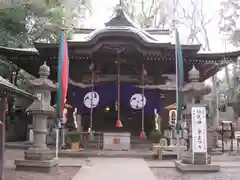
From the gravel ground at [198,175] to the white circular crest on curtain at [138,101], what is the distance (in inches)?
199

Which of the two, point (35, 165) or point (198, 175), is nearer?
point (198, 175)

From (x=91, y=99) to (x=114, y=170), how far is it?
17.7ft

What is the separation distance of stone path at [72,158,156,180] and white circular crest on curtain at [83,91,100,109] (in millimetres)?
3647

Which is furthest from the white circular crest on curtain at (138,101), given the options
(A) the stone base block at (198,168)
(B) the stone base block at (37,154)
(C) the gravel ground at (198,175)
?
(B) the stone base block at (37,154)

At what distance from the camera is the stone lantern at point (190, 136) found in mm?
7664

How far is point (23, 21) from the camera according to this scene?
15.0m

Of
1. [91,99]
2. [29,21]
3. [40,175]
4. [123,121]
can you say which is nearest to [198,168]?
[40,175]

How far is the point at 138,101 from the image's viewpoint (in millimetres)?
13086

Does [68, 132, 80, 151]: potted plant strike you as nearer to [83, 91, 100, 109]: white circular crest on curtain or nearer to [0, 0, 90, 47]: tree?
[83, 91, 100, 109]: white circular crest on curtain

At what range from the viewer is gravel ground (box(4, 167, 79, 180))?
682 cm

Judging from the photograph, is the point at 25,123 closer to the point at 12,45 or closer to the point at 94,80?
the point at 12,45

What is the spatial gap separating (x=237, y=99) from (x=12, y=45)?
17.9m

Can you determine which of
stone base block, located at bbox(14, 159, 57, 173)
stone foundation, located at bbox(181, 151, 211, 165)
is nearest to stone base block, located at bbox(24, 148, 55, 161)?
stone base block, located at bbox(14, 159, 57, 173)

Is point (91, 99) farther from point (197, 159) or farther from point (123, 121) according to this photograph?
point (197, 159)
